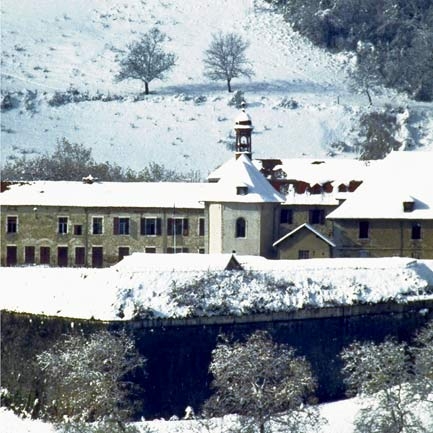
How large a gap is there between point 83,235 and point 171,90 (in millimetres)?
45654

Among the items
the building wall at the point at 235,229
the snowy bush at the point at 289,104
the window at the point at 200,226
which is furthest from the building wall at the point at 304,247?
the snowy bush at the point at 289,104

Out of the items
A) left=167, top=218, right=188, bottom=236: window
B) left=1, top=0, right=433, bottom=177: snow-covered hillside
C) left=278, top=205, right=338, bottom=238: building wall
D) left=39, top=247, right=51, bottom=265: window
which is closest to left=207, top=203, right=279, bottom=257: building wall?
left=278, top=205, right=338, bottom=238: building wall

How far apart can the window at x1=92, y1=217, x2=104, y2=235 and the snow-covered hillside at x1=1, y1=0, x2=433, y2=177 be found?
27.3m

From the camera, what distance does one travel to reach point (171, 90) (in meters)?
139

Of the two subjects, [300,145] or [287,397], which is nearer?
[287,397]

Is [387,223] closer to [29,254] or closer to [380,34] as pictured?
[29,254]

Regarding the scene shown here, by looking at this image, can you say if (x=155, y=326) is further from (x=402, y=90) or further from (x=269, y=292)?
(x=402, y=90)

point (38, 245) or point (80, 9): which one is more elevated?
point (80, 9)

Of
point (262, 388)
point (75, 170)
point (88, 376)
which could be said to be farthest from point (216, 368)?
point (75, 170)

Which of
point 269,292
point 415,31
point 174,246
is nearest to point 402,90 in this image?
point 415,31

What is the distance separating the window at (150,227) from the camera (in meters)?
93.9

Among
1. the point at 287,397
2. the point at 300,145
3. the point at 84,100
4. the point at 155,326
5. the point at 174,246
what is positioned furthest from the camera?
the point at 84,100

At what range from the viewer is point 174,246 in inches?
3686

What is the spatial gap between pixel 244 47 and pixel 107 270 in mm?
71909
